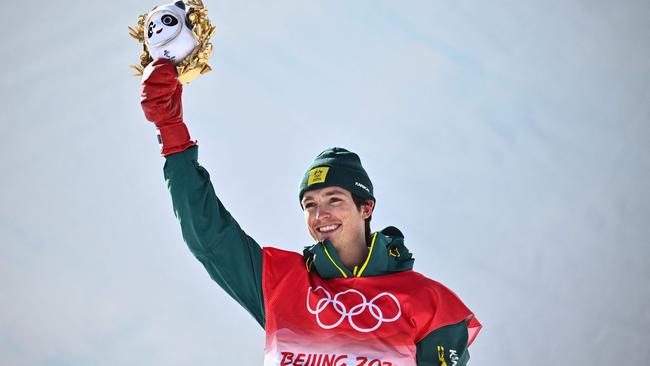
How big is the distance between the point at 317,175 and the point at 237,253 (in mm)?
614

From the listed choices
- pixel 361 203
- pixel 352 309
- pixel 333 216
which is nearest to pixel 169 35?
pixel 333 216

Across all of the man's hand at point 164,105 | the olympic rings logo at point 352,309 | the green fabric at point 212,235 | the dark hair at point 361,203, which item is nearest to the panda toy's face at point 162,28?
the man's hand at point 164,105

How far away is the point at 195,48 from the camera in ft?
12.8

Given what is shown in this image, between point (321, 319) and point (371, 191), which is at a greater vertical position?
point (371, 191)

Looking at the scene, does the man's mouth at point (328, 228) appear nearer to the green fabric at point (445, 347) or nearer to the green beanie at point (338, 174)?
the green beanie at point (338, 174)

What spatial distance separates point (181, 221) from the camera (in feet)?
12.4

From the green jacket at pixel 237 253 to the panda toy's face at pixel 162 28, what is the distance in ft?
1.93

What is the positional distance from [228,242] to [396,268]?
0.89m

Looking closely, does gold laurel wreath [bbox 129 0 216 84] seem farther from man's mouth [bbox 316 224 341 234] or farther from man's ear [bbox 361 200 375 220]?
man's ear [bbox 361 200 375 220]

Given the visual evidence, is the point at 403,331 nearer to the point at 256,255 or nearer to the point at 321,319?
the point at 321,319

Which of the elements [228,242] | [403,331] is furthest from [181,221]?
[403,331]

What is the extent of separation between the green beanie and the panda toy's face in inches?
40.9

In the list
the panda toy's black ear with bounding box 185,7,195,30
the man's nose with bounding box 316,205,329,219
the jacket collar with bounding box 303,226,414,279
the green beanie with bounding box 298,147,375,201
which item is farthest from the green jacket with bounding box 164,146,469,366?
the panda toy's black ear with bounding box 185,7,195,30

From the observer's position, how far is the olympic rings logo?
12.1 ft
